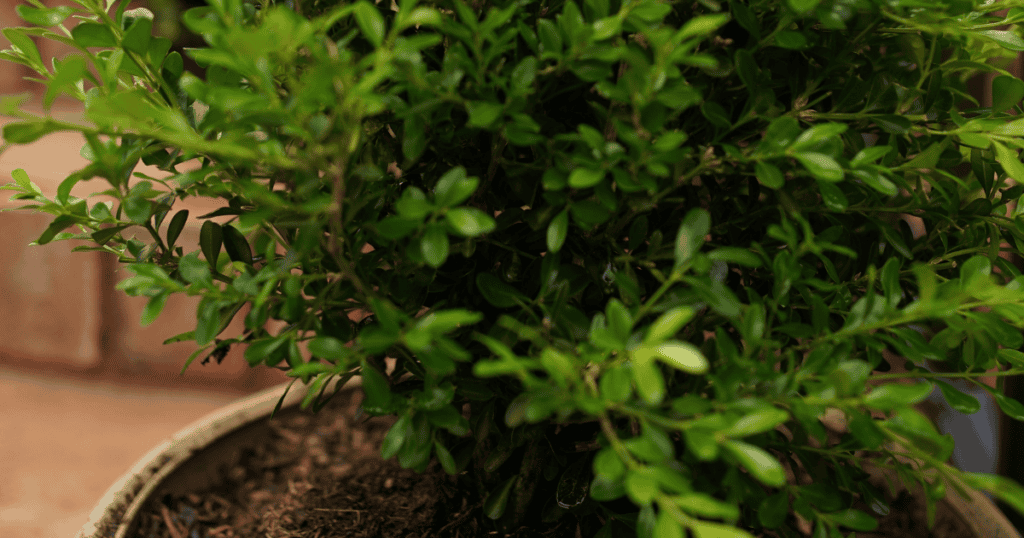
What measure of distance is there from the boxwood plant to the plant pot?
1.09 ft

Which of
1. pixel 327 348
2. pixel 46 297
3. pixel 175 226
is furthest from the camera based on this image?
pixel 46 297

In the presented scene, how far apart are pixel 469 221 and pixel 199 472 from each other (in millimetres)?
787

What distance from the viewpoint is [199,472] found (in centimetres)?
99

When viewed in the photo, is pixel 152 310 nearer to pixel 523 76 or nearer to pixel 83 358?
pixel 523 76

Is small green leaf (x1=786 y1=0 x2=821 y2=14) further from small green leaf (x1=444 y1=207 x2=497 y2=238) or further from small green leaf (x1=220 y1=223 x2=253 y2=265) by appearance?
small green leaf (x1=220 y1=223 x2=253 y2=265)

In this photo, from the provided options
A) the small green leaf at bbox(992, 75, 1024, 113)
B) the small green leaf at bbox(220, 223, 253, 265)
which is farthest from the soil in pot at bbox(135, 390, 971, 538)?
the small green leaf at bbox(992, 75, 1024, 113)

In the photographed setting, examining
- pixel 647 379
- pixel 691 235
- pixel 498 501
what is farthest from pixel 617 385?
pixel 498 501

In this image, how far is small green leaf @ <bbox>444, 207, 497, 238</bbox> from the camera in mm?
423

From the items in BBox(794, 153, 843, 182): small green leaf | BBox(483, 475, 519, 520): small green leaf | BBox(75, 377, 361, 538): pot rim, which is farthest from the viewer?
BBox(75, 377, 361, 538): pot rim

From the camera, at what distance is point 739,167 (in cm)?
58

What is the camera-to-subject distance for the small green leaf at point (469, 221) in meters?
0.42

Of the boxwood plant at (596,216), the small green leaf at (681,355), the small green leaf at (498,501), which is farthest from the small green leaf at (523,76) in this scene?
the small green leaf at (498,501)

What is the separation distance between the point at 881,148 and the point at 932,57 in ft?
0.45

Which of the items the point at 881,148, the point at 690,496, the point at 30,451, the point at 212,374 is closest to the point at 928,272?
the point at 881,148
